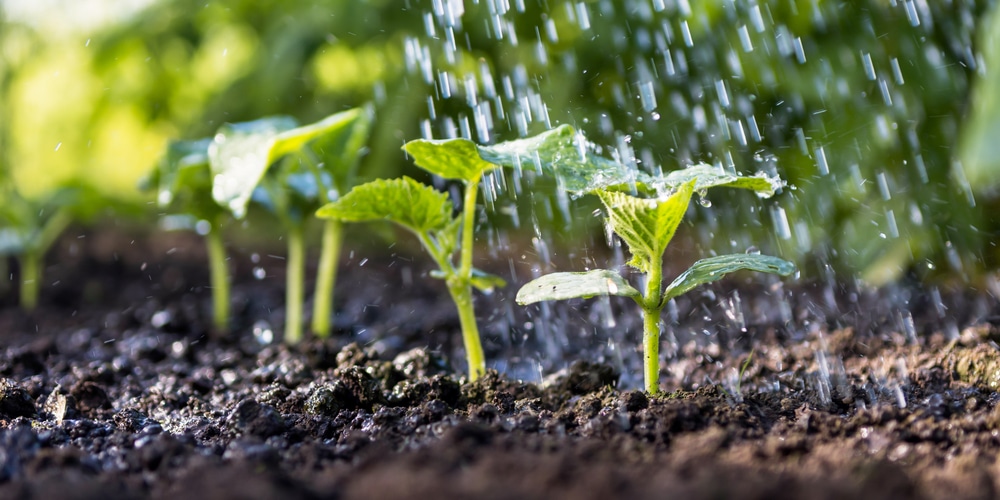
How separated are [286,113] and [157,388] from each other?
2.31 m

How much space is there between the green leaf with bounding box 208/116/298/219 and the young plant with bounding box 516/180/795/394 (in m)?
0.66

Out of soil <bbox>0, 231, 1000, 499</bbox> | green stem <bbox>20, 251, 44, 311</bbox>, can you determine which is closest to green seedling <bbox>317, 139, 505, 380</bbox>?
soil <bbox>0, 231, 1000, 499</bbox>

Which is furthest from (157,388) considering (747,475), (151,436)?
(747,475)

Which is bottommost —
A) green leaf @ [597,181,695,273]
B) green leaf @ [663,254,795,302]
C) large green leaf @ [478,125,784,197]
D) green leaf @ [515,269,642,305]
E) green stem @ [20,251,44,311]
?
green leaf @ [663,254,795,302]

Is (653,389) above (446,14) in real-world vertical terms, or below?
below

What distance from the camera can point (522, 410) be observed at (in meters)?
1.20

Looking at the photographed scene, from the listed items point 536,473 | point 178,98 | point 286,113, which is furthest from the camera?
point 178,98

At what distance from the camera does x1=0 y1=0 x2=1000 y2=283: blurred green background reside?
7.81ft

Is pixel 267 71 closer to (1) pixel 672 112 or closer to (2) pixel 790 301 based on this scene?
(1) pixel 672 112

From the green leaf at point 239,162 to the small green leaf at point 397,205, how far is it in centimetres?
26

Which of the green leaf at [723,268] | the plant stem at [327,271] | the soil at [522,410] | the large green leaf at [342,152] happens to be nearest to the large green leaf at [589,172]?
the green leaf at [723,268]

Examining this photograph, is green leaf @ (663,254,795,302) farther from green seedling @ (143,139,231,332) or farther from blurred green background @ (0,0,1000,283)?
green seedling @ (143,139,231,332)

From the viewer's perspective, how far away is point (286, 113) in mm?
3596

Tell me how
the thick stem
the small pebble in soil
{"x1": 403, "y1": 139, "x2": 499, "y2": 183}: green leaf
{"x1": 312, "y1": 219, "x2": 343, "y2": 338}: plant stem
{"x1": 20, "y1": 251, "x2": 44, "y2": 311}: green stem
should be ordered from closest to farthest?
{"x1": 403, "y1": 139, "x2": 499, "y2": 183}: green leaf → the small pebble in soil → the thick stem → {"x1": 312, "y1": 219, "x2": 343, "y2": 338}: plant stem → {"x1": 20, "y1": 251, "x2": 44, "y2": 311}: green stem
